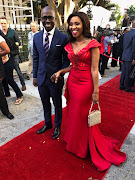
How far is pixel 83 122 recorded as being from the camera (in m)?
2.28

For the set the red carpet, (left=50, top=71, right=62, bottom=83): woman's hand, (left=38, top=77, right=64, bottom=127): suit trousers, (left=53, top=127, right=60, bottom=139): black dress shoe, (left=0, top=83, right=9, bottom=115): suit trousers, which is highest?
(left=50, top=71, right=62, bottom=83): woman's hand

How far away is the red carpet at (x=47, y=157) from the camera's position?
2152 mm

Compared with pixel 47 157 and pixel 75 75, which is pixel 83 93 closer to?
pixel 75 75

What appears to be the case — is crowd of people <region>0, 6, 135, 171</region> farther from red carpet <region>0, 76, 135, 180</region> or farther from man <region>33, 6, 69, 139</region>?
red carpet <region>0, 76, 135, 180</region>

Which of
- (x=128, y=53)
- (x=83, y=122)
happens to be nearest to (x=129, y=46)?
(x=128, y=53)

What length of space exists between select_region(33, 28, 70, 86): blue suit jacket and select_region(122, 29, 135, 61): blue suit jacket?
3010 mm

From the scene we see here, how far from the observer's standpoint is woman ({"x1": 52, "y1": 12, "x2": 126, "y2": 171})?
2021mm

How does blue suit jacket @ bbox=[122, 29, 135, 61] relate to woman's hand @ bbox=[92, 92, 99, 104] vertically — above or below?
above

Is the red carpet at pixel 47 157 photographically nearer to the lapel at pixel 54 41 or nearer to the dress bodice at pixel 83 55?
the dress bodice at pixel 83 55

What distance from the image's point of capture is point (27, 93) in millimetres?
5051

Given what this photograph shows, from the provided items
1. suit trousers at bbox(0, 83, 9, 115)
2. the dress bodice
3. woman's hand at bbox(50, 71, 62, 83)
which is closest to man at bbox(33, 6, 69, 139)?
woman's hand at bbox(50, 71, 62, 83)

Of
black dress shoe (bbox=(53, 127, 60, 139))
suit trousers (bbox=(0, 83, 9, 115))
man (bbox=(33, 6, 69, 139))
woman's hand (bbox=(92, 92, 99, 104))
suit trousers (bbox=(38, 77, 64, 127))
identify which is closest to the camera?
woman's hand (bbox=(92, 92, 99, 104))

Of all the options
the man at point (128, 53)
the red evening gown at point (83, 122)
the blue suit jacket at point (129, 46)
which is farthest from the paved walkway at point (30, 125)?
the blue suit jacket at point (129, 46)

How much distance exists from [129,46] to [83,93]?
3.45 meters
